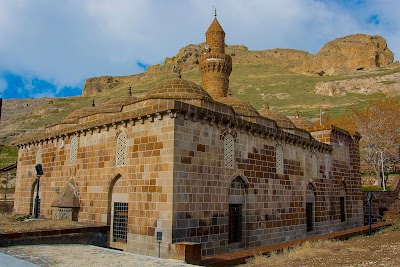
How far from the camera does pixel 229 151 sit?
1244 centimetres

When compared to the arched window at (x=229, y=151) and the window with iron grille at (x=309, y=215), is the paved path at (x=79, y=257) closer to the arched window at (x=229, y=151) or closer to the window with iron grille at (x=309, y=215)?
the arched window at (x=229, y=151)

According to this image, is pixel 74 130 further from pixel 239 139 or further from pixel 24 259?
pixel 24 259

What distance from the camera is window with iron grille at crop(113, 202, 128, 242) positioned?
1201 cm

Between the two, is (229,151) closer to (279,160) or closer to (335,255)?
(279,160)

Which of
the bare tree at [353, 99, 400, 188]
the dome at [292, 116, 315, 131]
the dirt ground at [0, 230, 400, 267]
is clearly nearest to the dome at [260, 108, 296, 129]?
the dome at [292, 116, 315, 131]

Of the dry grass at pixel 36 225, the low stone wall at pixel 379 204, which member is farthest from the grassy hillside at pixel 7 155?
the low stone wall at pixel 379 204

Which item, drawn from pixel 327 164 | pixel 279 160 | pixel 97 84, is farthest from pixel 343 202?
pixel 97 84

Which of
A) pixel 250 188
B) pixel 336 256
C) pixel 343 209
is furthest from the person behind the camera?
pixel 343 209

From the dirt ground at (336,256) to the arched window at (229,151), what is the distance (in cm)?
327

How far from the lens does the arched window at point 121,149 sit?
12.3m

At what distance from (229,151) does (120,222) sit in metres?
4.41

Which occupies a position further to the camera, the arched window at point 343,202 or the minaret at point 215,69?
the arched window at point 343,202

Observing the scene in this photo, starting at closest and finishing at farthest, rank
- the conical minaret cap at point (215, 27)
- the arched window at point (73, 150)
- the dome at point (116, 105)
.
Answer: the arched window at point (73, 150) → the dome at point (116, 105) → the conical minaret cap at point (215, 27)

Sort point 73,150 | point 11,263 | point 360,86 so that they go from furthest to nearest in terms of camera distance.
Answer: point 360,86
point 73,150
point 11,263
